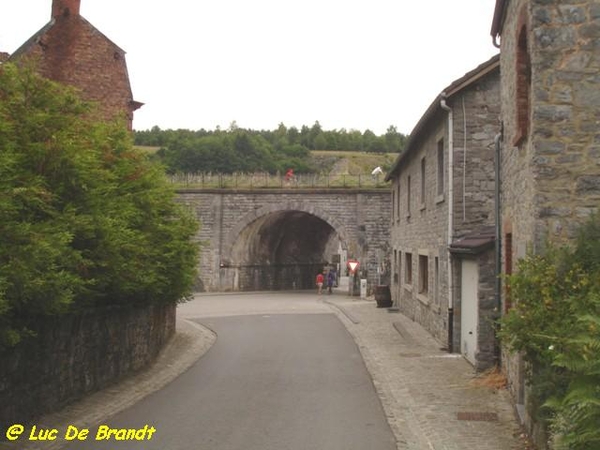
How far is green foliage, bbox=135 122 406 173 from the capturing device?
68.8 m

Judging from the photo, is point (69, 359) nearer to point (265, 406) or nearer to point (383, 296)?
point (265, 406)

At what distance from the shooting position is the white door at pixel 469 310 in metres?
12.1

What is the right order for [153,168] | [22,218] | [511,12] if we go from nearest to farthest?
[22,218], [511,12], [153,168]

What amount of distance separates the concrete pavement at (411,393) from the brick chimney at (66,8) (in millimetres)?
9554

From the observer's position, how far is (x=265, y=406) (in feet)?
29.8

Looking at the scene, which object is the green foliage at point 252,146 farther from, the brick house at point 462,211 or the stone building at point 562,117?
the stone building at point 562,117

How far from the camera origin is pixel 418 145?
1917 cm

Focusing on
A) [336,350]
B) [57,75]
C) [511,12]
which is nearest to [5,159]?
[511,12]

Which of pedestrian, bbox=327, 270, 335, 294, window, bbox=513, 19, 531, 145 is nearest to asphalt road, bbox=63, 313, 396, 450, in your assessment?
window, bbox=513, 19, 531, 145

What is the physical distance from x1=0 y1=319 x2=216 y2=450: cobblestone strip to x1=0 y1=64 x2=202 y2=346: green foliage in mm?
1249

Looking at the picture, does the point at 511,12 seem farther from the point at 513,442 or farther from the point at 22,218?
the point at 22,218

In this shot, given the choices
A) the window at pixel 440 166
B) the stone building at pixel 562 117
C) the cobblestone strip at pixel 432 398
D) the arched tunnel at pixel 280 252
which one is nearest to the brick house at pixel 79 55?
the window at pixel 440 166

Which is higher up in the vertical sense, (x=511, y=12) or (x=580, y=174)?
(x=511, y=12)

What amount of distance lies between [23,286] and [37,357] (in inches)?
71.6
